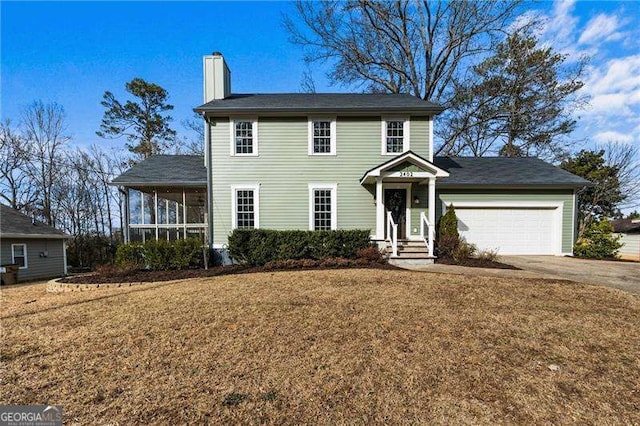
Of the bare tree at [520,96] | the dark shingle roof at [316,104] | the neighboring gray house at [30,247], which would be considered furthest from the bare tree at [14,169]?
the bare tree at [520,96]

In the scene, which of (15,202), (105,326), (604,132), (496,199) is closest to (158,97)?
(15,202)

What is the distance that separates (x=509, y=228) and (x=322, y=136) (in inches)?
345

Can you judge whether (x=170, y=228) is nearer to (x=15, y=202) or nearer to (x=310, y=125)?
(x=310, y=125)

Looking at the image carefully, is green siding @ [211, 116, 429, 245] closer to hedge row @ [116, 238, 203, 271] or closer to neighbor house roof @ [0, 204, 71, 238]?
hedge row @ [116, 238, 203, 271]

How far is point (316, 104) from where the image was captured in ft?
38.7

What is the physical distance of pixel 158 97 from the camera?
2208 centimetres

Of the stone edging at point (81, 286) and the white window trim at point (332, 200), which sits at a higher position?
the white window trim at point (332, 200)

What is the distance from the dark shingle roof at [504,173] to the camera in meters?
12.0

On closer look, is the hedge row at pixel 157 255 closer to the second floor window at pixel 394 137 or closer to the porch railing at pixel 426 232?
the porch railing at pixel 426 232

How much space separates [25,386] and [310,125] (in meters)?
10.3

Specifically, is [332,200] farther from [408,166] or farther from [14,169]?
[14,169]

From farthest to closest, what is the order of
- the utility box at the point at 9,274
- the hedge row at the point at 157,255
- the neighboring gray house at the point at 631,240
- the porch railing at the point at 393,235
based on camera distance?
the neighboring gray house at the point at 631,240 < the utility box at the point at 9,274 < the porch railing at the point at 393,235 < the hedge row at the point at 157,255

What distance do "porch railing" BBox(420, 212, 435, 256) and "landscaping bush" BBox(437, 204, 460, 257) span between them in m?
0.48

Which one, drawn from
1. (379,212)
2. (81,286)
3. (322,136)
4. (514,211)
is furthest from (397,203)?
(81,286)
